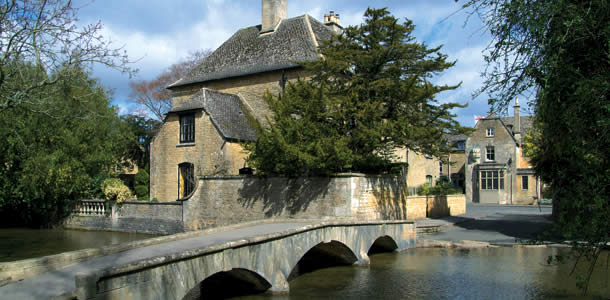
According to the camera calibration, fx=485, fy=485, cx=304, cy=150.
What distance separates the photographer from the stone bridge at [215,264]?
21.0ft

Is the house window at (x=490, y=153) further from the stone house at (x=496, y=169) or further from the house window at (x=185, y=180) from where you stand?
the house window at (x=185, y=180)

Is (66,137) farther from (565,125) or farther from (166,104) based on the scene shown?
(565,125)

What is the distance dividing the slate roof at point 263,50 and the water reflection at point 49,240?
10.9 metres

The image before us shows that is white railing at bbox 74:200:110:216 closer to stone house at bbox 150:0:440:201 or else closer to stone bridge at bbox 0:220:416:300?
stone house at bbox 150:0:440:201

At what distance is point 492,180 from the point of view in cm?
4472

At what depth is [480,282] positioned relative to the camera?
11680mm

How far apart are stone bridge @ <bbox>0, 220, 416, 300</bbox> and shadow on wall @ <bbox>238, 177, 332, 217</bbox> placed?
288 cm

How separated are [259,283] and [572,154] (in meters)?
6.65

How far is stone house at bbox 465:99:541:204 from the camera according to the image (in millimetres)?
44188

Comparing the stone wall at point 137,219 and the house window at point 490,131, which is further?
the house window at point 490,131

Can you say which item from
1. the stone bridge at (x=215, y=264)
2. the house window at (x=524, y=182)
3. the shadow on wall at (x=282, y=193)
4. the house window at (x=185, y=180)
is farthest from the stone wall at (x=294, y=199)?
the house window at (x=524, y=182)

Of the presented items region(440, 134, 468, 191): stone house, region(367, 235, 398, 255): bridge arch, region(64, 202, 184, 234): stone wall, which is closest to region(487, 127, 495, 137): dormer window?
region(440, 134, 468, 191): stone house

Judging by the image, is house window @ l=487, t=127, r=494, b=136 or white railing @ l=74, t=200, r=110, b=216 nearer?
white railing @ l=74, t=200, r=110, b=216

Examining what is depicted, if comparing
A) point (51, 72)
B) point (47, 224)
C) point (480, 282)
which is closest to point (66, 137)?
point (47, 224)
